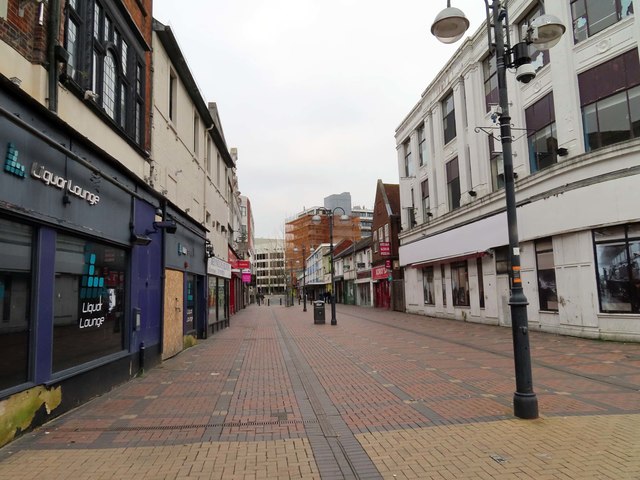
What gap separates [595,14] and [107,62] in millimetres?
14727

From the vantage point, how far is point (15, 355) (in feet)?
18.0

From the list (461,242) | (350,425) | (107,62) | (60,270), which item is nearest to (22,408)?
(60,270)

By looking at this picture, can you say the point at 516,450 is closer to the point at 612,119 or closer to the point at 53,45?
the point at 53,45

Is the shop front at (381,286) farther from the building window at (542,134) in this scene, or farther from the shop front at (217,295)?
the building window at (542,134)

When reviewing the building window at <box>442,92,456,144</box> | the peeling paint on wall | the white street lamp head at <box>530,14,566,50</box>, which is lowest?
the peeling paint on wall

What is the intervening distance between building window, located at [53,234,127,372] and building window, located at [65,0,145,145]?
107 inches

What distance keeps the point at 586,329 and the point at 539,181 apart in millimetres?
5418

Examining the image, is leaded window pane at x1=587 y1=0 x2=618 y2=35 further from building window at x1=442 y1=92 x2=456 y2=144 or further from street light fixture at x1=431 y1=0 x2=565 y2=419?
street light fixture at x1=431 y1=0 x2=565 y2=419

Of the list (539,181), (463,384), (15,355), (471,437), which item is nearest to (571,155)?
(539,181)

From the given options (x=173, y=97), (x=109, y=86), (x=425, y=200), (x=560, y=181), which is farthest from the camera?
(x=425, y=200)

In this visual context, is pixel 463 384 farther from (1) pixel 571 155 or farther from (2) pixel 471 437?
(1) pixel 571 155

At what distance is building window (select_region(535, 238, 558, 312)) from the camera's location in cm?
1584

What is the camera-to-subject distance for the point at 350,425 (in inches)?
231

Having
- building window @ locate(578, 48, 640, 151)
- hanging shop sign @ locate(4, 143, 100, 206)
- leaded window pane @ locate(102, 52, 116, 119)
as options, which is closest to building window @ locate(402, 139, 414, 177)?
building window @ locate(578, 48, 640, 151)
